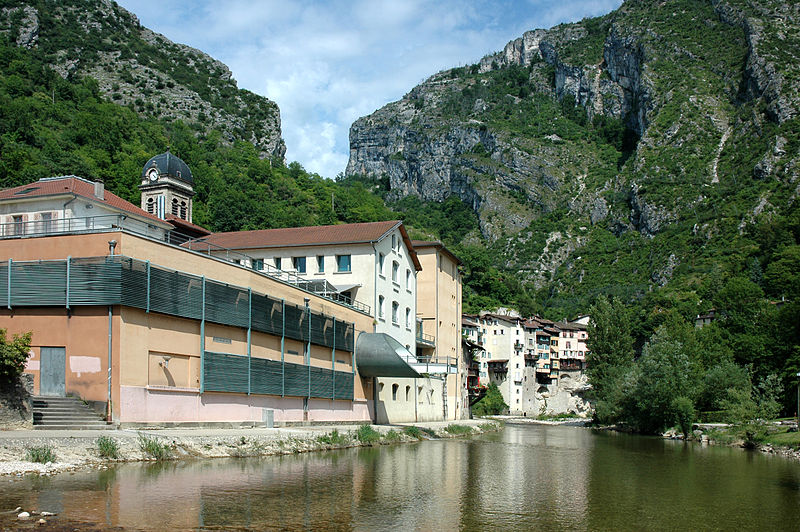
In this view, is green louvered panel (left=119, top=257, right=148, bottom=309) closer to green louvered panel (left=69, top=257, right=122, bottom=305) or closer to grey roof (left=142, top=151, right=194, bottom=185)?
green louvered panel (left=69, top=257, right=122, bottom=305)

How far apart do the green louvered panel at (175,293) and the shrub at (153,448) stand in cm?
593

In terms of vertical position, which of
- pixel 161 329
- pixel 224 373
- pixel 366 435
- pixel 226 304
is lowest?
pixel 366 435

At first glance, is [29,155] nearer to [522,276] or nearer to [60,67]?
[60,67]

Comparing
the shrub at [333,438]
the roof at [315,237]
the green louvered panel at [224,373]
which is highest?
the roof at [315,237]

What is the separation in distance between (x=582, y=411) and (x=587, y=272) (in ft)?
154

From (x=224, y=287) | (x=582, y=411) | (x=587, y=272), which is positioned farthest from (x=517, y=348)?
(x=224, y=287)

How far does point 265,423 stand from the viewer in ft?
105

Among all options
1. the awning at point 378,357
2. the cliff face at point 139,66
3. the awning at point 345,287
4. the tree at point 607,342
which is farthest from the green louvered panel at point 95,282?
the cliff face at point 139,66

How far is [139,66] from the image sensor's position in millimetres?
155500

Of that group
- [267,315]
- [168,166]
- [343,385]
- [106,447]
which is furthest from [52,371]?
[168,166]

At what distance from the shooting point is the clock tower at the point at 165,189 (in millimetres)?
63906

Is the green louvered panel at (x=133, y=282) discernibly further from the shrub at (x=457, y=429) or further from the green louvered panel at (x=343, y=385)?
the shrub at (x=457, y=429)

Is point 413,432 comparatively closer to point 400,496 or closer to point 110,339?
point 110,339

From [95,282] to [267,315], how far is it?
9.59 m
